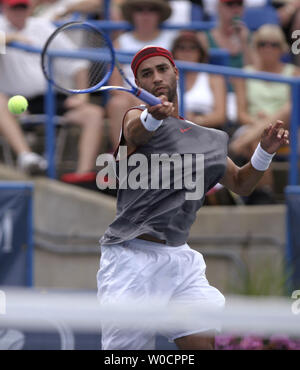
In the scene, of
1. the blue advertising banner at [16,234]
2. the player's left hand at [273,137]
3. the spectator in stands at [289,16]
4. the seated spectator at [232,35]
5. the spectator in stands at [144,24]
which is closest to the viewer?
the player's left hand at [273,137]

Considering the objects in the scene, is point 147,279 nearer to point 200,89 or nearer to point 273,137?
point 273,137

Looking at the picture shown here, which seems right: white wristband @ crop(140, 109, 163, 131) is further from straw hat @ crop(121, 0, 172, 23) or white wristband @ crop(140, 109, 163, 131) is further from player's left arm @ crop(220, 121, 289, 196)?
straw hat @ crop(121, 0, 172, 23)

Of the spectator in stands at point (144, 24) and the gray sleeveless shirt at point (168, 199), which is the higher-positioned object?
the spectator in stands at point (144, 24)

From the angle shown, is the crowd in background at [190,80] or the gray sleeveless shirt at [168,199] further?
the crowd in background at [190,80]

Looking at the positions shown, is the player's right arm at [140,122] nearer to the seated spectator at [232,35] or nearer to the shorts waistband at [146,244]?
the shorts waistband at [146,244]

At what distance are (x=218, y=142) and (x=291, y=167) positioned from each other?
2.58 meters

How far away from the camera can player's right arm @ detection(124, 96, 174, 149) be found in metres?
3.60

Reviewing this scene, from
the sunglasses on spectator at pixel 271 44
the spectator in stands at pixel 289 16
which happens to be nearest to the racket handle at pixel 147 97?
the sunglasses on spectator at pixel 271 44

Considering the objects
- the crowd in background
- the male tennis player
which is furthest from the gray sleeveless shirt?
the crowd in background

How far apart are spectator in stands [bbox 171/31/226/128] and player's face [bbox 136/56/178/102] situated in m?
2.60

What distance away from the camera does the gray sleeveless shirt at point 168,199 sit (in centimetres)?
401

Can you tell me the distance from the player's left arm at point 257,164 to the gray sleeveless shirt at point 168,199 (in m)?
0.17

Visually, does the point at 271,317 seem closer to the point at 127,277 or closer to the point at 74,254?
the point at 127,277

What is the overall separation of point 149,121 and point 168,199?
473 millimetres
